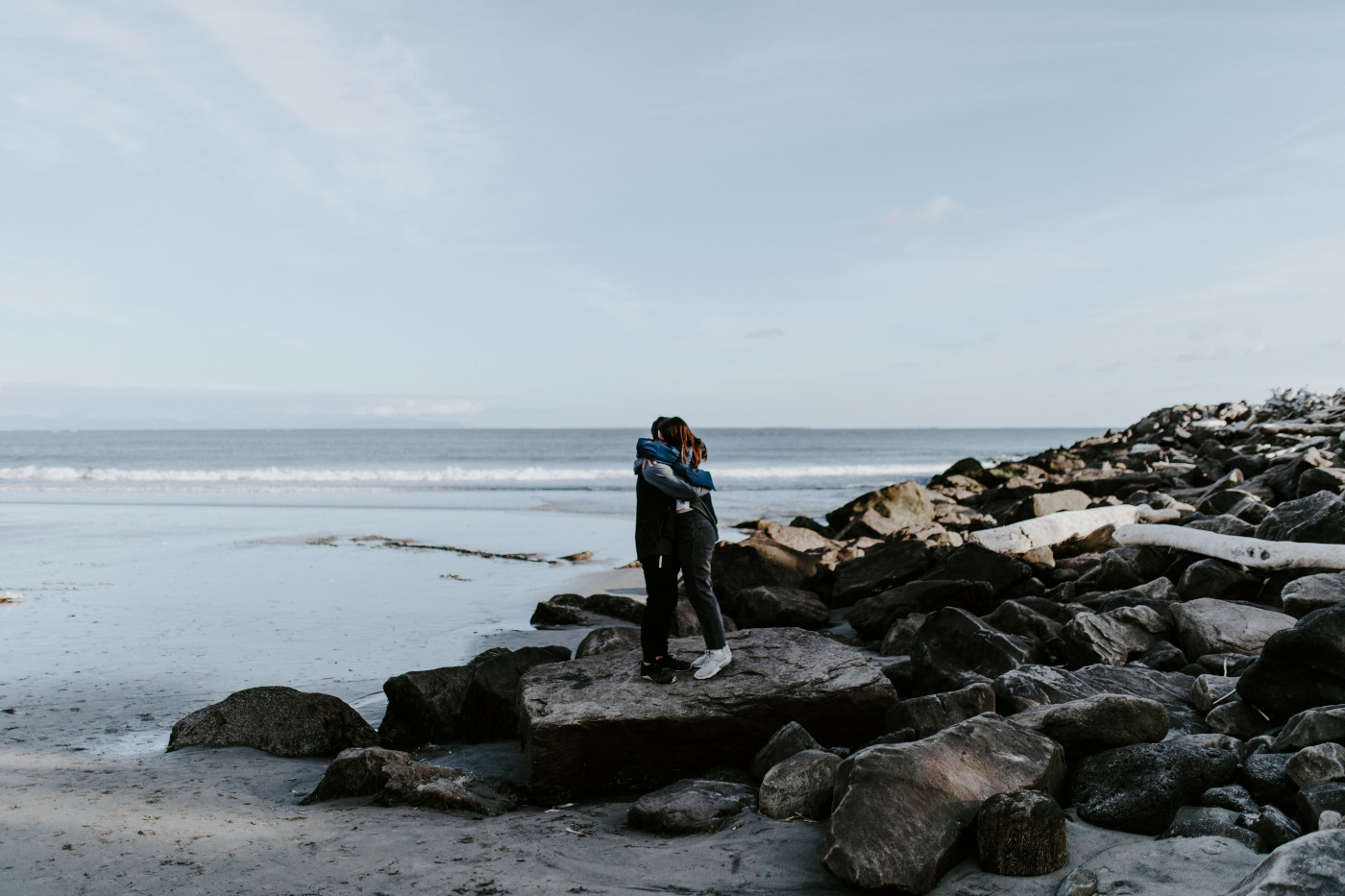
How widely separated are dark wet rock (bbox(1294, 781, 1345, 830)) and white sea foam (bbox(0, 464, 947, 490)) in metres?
31.5

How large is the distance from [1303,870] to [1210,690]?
107 inches

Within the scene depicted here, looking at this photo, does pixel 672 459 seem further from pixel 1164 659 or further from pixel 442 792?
pixel 1164 659

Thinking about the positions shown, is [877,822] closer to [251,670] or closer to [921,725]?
[921,725]

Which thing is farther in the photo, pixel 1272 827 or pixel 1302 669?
pixel 1302 669

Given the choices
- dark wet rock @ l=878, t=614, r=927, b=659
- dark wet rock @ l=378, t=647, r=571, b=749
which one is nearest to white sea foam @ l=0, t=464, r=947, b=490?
dark wet rock @ l=878, t=614, r=927, b=659

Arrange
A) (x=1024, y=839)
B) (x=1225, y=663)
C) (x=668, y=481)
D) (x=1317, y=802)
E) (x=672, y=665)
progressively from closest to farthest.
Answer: (x=1317, y=802) → (x=1024, y=839) → (x=668, y=481) → (x=672, y=665) → (x=1225, y=663)

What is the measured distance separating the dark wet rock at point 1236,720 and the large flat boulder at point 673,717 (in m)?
1.76

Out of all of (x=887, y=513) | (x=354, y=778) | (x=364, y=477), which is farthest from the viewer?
(x=364, y=477)

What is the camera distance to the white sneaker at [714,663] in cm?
556

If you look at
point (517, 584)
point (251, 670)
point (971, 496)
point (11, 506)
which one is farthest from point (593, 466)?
point (251, 670)

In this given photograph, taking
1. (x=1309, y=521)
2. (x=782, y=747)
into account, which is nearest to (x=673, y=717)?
(x=782, y=747)

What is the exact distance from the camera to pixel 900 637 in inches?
308

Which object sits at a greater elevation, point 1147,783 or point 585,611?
point 1147,783

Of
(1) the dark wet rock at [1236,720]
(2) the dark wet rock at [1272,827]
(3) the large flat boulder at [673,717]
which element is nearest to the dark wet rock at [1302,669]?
(1) the dark wet rock at [1236,720]
